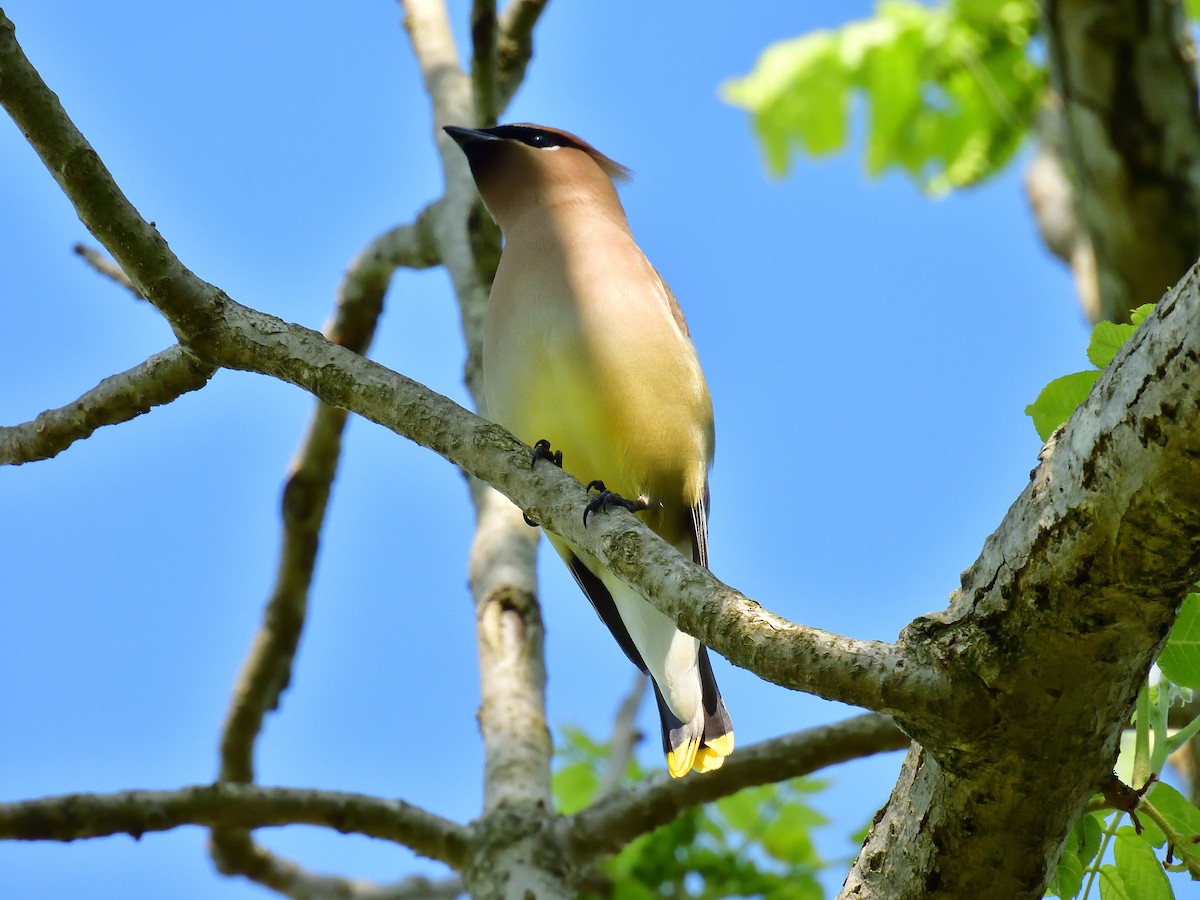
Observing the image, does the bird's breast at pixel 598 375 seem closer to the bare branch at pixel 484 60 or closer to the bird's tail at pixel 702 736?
the bird's tail at pixel 702 736

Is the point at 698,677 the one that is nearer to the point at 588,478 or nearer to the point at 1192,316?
the point at 588,478

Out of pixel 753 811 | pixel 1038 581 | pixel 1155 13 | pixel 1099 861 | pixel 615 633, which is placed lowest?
pixel 1099 861

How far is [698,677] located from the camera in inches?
156

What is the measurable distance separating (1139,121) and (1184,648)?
3851 mm

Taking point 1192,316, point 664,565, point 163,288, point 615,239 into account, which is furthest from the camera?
point 615,239

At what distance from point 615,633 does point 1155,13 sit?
3.28 metres

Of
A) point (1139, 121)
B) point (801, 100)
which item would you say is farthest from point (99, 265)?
point (801, 100)

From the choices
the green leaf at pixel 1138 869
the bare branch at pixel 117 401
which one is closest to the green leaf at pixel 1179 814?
the green leaf at pixel 1138 869

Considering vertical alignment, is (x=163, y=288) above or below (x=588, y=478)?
below

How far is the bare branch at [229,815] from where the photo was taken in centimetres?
345

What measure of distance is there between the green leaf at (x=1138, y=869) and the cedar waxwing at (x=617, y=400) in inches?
57.2

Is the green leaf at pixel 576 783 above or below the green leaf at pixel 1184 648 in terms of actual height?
above

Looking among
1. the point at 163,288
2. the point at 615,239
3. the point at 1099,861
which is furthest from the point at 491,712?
the point at 1099,861

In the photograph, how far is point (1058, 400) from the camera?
242 cm
